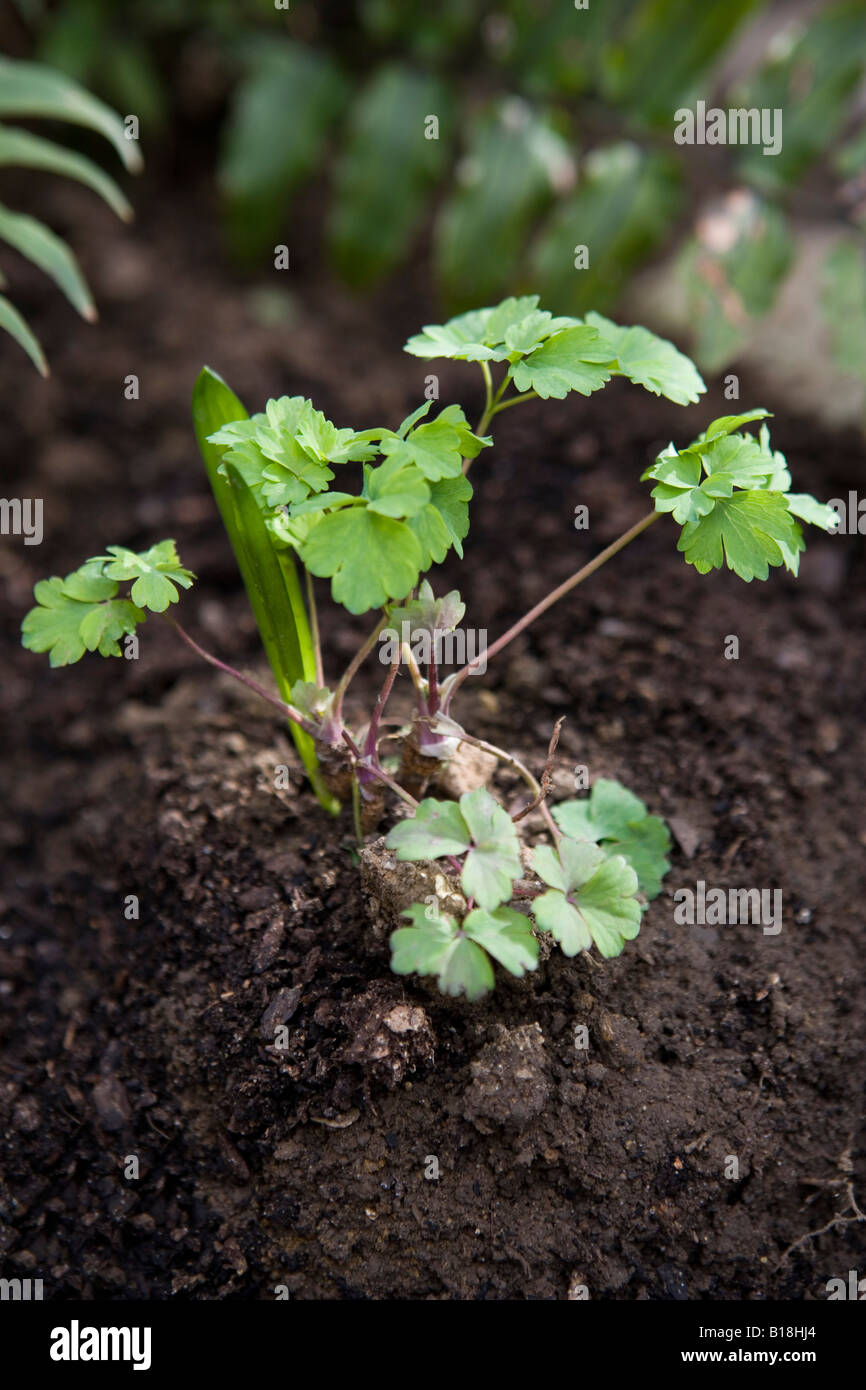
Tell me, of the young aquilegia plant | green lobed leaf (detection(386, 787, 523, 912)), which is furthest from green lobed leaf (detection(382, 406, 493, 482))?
green lobed leaf (detection(386, 787, 523, 912))

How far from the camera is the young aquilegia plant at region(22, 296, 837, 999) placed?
109 cm

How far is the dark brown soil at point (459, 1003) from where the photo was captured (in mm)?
1250

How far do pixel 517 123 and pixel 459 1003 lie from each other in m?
1.97

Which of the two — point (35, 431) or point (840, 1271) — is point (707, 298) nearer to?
point (35, 431)

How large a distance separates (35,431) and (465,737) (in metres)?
1.61

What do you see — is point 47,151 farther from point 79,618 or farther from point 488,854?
point 488,854

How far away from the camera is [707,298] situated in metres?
2.14

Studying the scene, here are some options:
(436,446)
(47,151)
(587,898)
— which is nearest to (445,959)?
(587,898)

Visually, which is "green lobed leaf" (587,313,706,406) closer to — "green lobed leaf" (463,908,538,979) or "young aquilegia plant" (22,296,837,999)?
"young aquilegia plant" (22,296,837,999)

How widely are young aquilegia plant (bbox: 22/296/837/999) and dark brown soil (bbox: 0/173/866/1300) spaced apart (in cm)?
17

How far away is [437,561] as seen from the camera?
3.52ft

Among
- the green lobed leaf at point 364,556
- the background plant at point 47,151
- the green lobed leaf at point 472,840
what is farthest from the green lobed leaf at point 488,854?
the background plant at point 47,151

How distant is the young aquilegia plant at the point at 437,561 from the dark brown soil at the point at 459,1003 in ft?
0.55
